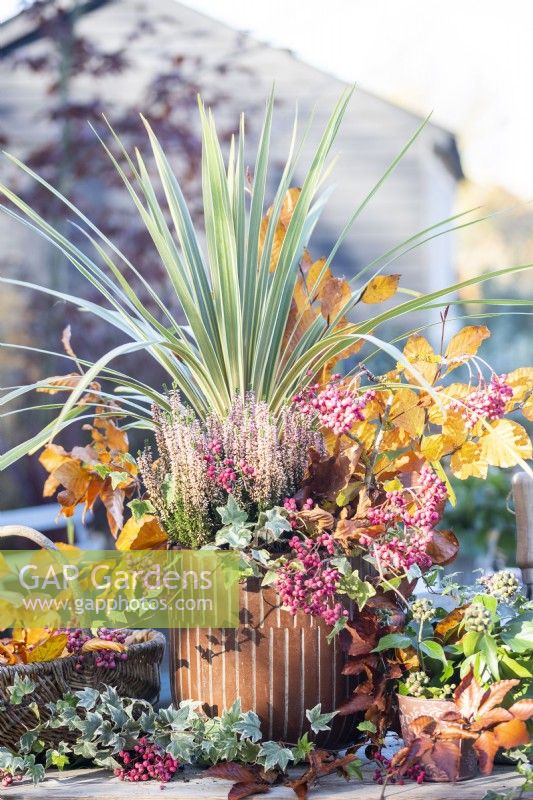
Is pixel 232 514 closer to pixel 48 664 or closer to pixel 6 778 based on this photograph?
pixel 48 664

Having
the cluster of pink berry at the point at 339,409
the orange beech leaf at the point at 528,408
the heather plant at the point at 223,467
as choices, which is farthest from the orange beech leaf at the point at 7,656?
the orange beech leaf at the point at 528,408

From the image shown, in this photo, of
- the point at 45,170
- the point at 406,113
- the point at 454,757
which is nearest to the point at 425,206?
the point at 406,113

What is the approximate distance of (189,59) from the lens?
423 cm

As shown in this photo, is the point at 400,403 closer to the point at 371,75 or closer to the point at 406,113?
the point at 406,113

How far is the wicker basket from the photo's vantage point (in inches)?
41.9

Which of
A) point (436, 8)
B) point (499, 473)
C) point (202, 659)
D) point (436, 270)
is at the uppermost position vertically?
point (436, 8)

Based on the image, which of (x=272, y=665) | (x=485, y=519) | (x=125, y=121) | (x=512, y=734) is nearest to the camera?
(x=512, y=734)

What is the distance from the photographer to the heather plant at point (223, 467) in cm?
108

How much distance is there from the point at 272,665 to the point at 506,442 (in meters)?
0.36

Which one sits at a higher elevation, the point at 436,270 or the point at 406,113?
the point at 406,113

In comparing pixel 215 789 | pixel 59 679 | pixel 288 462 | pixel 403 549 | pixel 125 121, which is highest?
pixel 125 121

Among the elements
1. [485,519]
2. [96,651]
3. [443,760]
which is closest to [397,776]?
[443,760]

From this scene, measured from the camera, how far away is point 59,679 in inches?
43.0

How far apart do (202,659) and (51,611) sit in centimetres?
20
